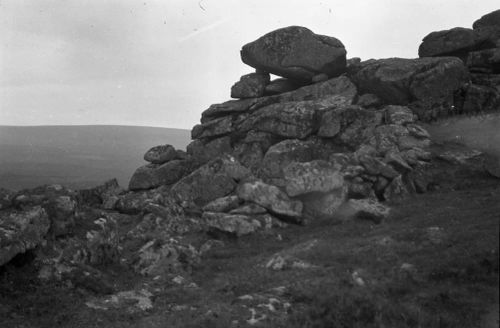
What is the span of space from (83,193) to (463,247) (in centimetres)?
3844

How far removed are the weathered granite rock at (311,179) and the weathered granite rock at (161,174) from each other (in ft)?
66.7

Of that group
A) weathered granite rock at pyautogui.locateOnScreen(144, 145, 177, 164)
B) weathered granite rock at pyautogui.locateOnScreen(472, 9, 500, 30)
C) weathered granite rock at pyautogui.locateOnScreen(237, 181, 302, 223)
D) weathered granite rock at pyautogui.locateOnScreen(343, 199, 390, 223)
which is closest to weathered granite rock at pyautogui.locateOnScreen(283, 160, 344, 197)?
weathered granite rock at pyautogui.locateOnScreen(237, 181, 302, 223)

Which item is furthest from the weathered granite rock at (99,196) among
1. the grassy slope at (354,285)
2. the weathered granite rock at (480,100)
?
the weathered granite rock at (480,100)

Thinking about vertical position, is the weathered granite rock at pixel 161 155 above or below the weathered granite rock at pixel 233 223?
above

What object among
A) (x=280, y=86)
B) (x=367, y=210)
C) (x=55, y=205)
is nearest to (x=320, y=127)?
(x=280, y=86)

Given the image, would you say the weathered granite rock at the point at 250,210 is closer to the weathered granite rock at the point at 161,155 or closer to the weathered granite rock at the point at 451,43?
the weathered granite rock at the point at 161,155

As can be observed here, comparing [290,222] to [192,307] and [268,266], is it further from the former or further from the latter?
[192,307]

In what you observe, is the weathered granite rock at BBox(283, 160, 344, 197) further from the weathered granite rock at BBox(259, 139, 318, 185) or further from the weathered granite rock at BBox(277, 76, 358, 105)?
the weathered granite rock at BBox(277, 76, 358, 105)

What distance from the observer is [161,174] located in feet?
159

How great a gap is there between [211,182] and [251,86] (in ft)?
75.4

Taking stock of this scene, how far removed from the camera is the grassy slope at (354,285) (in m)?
13.5

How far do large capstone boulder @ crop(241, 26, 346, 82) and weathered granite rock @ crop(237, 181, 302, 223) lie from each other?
28.4m

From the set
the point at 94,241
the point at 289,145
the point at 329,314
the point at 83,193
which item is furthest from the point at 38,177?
the point at 329,314

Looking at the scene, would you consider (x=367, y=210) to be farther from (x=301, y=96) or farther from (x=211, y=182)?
(x=301, y=96)
